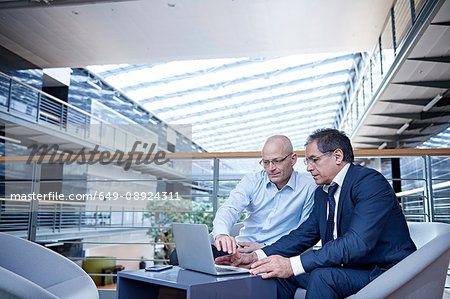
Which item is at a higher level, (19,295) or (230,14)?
(230,14)

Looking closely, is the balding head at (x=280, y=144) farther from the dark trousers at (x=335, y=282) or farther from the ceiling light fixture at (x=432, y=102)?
the ceiling light fixture at (x=432, y=102)

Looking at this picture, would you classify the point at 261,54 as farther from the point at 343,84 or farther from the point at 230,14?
the point at 343,84

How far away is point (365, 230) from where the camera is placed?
1.01 m

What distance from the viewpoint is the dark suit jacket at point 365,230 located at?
102 centimetres

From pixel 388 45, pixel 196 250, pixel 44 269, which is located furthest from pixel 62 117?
pixel 196 250

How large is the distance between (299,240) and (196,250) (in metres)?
0.42

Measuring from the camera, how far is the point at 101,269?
8516 mm

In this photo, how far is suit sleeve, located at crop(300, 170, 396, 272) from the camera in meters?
1.01

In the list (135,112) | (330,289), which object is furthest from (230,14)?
(135,112)

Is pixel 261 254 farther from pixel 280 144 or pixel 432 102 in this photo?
pixel 432 102

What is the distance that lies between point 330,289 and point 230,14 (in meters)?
3.54

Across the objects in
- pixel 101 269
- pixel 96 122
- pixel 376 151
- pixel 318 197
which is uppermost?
pixel 96 122

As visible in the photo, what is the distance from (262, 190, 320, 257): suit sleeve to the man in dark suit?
0.16ft

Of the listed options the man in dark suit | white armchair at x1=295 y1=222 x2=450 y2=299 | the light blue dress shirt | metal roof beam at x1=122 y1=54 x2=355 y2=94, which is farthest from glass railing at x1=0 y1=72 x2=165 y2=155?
white armchair at x1=295 y1=222 x2=450 y2=299
